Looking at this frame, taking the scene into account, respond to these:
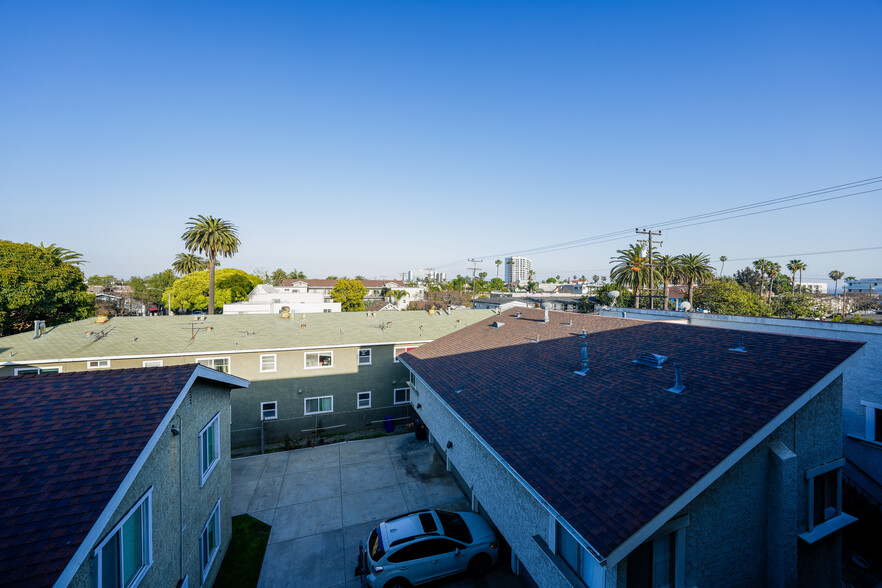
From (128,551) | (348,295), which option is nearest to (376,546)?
(128,551)

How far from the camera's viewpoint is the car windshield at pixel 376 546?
9.75 metres

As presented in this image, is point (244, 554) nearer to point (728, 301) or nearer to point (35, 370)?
point (35, 370)

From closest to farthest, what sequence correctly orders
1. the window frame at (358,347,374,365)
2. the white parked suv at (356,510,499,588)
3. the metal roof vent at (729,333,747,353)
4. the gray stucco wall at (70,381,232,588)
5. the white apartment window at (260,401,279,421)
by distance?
the gray stucco wall at (70,381,232,588), the white parked suv at (356,510,499,588), the metal roof vent at (729,333,747,353), the white apartment window at (260,401,279,421), the window frame at (358,347,374,365)

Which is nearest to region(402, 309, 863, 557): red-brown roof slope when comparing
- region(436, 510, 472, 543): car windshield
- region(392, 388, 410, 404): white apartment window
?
region(436, 510, 472, 543): car windshield

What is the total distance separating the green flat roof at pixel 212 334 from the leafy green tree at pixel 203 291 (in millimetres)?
39822

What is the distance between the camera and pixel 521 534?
28.0 feet

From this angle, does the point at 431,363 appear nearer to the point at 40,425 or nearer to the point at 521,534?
the point at 521,534

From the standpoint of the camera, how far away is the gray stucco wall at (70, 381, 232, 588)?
21.7 feet

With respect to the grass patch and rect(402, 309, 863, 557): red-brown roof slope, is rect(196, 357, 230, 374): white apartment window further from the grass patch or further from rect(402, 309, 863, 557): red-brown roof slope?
rect(402, 309, 863, 557): red-brown roof slope

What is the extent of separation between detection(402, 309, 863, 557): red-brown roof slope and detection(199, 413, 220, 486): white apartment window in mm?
7742

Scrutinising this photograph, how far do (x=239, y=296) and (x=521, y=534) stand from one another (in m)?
73.4

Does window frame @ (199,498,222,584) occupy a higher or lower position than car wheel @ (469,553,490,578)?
higher

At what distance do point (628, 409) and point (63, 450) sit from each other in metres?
11.7

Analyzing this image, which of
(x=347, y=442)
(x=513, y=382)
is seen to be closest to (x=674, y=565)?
(x=513, y=382)
